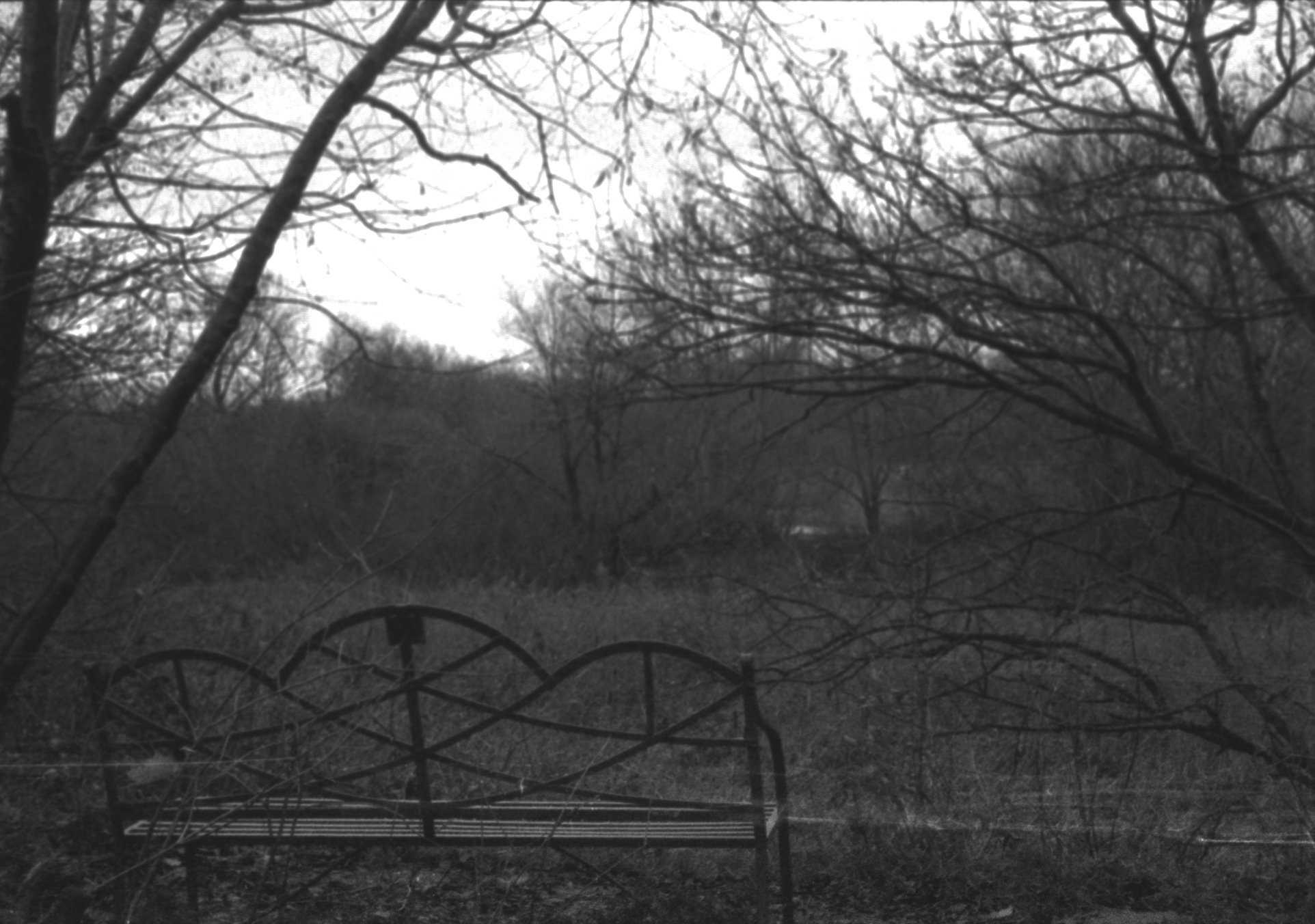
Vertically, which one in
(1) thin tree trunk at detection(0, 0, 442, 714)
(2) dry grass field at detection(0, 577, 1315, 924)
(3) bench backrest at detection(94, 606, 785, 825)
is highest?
(1) thin tree trunk at detection(0, 0, 442, 714)

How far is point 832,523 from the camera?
24906 mm

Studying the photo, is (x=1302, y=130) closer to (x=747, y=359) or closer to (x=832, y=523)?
(x=747, y=359)

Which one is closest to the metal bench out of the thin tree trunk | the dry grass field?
the dry grass field

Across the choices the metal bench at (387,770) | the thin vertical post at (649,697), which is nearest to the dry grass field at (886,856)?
the metal bench at (387,770)

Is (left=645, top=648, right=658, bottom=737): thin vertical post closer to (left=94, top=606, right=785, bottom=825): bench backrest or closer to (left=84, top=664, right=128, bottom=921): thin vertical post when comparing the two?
(left=94, top=606, right=785, bottom=825): bench backrest

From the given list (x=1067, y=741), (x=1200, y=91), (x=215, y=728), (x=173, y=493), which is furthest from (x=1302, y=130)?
(x=173, y=493)

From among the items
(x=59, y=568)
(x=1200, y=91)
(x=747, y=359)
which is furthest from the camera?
(x=1200, y=91)

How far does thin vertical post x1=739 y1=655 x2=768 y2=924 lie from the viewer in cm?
376

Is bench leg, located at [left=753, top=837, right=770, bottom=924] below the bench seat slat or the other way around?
below

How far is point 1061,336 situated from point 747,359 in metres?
2.40

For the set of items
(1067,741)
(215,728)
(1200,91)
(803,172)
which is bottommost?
(1067,741)

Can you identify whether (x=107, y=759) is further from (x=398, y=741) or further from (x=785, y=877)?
(x=785, y=877)

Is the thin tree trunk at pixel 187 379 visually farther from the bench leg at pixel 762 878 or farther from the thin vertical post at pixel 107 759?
the bench leg at pixel 762 878

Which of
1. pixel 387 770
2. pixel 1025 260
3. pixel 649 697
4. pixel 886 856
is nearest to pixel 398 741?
pixel 387 770
